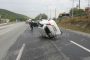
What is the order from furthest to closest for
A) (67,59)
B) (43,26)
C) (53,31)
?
(43,26)
(53,31)
(67,59)

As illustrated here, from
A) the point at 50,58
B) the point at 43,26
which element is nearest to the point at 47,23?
the point at 43,26

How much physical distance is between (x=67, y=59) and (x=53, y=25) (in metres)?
13.9

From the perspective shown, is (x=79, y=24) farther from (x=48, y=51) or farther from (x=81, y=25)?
(x=48, y=51)

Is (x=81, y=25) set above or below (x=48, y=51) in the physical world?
below

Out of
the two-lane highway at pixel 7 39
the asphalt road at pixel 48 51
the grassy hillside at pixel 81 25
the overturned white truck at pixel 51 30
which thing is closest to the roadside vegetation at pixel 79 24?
the grassy hillside at pixel 81 25

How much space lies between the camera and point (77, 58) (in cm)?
1180

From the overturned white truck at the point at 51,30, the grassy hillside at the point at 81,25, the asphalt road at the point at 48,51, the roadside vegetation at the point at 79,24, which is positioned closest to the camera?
the asphalt road at the point at 48,51

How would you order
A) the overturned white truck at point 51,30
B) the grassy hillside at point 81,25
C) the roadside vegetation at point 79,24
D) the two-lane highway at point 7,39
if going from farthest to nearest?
the roadside vegetation at point 79,24, the grassy hillside at point 81,25, the overturned white truck at point 51,30, the two-lane highway at point 7,39

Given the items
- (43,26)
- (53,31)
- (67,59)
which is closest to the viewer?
(67,59)

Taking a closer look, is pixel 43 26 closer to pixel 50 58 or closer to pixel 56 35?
pixel 56 35

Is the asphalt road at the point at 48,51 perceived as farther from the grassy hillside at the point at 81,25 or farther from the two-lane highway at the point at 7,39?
the grassy hillside at the point at 81,25

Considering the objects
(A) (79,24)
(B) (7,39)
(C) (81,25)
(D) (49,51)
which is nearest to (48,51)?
(D) (49,51)

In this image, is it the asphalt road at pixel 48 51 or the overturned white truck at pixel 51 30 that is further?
the overturned white truck at pixel 51 30

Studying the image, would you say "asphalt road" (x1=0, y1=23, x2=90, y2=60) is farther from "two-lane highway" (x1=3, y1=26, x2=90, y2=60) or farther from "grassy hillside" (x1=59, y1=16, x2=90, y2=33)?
"grassy hillside" (x1=59, y1=16, x2=90, y2=33)
